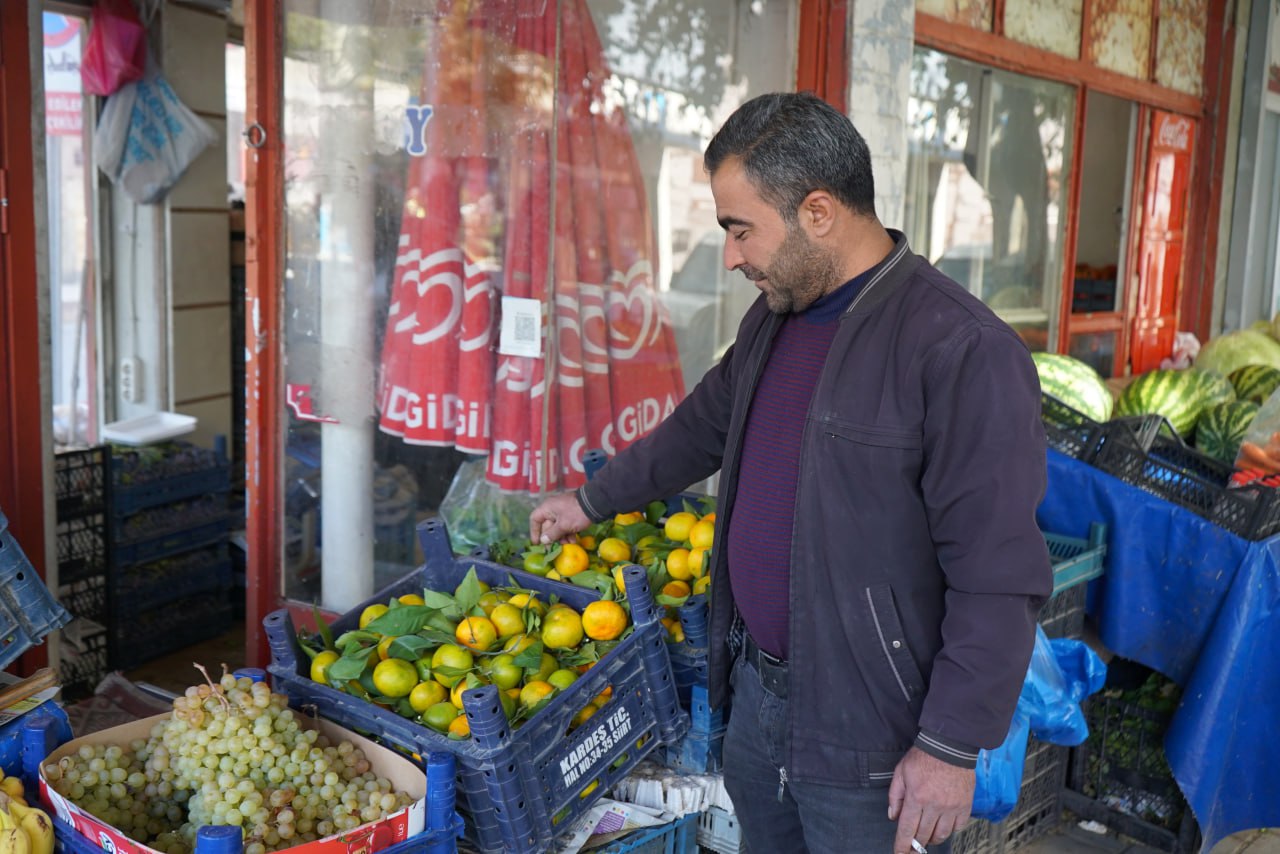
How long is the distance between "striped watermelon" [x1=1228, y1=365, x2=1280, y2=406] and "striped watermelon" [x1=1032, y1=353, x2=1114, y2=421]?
1.12 m

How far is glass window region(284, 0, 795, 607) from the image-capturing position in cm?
361

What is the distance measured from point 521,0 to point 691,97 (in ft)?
3.58

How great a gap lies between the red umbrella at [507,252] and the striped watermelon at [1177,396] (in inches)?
103

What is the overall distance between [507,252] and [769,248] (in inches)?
70.0

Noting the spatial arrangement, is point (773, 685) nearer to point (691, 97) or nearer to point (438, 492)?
point (438, 492)

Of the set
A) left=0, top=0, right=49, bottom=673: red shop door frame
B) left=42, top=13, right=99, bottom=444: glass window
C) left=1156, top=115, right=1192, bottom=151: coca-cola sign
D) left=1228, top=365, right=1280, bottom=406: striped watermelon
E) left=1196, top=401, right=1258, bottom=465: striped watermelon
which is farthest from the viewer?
left=1156, top=115, right=1192, bottom=151: coca-cola sign

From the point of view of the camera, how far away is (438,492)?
3.88m

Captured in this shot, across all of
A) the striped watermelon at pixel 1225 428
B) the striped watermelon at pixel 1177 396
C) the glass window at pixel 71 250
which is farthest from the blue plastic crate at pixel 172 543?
the striped watermelon at pixel 1225 428

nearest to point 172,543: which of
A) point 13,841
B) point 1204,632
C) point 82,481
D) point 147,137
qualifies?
point 82,481

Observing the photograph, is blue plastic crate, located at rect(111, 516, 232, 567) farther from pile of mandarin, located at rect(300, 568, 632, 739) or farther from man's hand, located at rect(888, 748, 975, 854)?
man's hand, located at rect(888, 748, 975, 854)

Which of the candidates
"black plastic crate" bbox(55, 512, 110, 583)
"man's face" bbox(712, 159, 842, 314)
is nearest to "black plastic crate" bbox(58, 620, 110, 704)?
"black plastic crate" bbox(55, 512, 110, 583)

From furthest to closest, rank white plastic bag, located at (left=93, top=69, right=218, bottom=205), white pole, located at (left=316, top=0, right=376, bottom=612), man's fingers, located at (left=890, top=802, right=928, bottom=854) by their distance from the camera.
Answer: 1. white plastic bag, located at (left=93, top=69, right=218, bottom=205)
2. white pole, located at (left=316, top=0, right=376, bottom=612)
3. man's fingers, located at (left=890, top=802, right=928, bottom=854)

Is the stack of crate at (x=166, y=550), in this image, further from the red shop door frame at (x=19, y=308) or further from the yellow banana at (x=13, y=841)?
the yellow banana at (x=13, y=841)

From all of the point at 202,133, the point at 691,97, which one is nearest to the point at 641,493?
the point at 691,97
